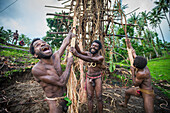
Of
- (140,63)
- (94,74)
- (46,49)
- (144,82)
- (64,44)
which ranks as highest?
(64,44)

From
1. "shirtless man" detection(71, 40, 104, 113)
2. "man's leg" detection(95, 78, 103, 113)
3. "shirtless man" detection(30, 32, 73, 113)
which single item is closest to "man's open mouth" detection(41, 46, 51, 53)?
"shirtless man" detection(30, 32, 73, 113)

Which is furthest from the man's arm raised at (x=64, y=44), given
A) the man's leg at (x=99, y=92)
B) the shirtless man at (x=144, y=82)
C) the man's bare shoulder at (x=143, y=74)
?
the man's bare shoulder at (x=143, y=74)

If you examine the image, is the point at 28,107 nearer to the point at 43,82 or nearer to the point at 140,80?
the point at 43,82

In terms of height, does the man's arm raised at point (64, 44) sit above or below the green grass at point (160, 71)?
above

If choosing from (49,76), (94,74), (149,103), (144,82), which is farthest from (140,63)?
(49,76)

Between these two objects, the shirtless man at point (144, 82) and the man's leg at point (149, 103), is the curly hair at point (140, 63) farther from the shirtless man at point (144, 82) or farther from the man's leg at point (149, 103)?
the man's leg at point (149, 103)

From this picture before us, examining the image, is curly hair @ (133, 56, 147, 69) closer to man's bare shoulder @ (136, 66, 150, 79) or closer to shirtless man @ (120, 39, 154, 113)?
shirtless man @ (120, 39, 154, 113)

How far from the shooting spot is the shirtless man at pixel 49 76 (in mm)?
1607

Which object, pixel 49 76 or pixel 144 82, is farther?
pixel 144 82

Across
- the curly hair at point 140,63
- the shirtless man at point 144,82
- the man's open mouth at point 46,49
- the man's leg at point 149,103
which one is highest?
the man's open mouth at point 46,49

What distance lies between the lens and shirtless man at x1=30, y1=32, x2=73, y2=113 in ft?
5.27

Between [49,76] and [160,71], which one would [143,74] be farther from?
[160,71]

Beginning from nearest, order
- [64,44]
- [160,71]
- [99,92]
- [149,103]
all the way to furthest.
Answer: [64,44] → [149,103] → [99,92] → [160,71]

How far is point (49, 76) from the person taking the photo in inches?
63.2
